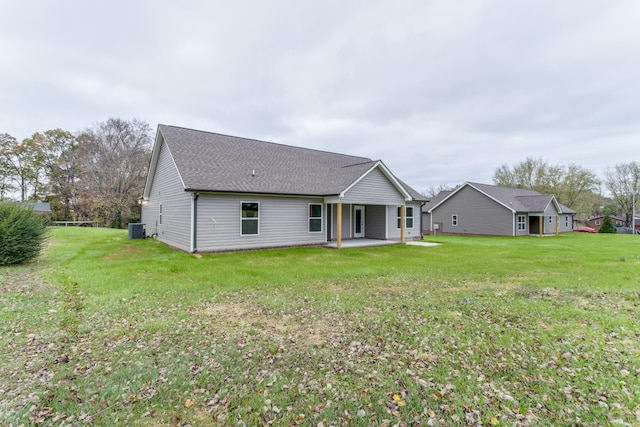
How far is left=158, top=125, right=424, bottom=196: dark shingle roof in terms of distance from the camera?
41.7ft

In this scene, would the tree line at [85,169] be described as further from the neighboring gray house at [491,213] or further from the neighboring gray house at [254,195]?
the neighboring gray house at [491,213]

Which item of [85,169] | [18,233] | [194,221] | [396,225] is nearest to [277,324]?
[194,221]

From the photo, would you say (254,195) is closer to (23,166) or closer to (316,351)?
(316,351)

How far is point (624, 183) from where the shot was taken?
46031mm

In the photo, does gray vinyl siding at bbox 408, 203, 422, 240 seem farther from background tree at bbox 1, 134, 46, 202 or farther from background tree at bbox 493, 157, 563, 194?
background tree at bbox 1, 134, 46, 202

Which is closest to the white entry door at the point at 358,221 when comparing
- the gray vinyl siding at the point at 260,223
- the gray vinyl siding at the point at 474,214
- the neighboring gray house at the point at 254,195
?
the neighboring gray house at the point at 254,195

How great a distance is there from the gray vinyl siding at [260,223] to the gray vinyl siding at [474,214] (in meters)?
19.7

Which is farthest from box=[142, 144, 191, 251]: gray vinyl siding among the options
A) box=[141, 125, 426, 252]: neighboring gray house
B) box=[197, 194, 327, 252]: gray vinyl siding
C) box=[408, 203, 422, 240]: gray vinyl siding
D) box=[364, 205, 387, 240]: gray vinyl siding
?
box=[408, 203, 422, 240]: gray vinyl siding

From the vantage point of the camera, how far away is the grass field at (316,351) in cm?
275

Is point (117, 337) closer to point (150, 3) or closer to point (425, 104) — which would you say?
point (150, 3)

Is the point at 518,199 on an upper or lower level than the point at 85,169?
lower

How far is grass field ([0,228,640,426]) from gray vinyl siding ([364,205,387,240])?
10447 mm

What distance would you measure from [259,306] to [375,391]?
10.4 ft

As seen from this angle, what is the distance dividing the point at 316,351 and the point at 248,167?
12027 mm
